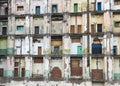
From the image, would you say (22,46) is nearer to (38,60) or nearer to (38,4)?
(38,60)

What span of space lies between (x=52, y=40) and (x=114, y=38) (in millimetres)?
7525

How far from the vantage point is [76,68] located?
114 feet

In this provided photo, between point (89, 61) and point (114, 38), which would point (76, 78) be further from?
point (114, 38)

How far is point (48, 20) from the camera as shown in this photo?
35.8m

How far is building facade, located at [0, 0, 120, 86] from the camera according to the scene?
112 ft

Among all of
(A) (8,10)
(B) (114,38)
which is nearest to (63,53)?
(B) (114,38)

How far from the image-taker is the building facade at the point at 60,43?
34156 mm

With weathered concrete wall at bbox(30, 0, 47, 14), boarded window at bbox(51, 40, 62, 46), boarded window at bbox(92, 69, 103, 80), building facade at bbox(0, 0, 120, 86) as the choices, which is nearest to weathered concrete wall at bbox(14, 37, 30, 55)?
building facade at bbox(0, 0, 120, 86)

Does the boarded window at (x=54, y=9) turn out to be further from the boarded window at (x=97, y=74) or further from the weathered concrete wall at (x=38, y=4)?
the boarded window at (x=97, y=74)

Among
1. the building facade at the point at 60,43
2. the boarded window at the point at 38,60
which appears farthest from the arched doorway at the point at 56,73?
the boarded window at the point at 38,60

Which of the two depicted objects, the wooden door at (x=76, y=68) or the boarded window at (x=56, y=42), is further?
the boarded window at (x=56, y=42)

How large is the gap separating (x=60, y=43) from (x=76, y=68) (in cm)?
366

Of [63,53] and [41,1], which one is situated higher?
[41,1]

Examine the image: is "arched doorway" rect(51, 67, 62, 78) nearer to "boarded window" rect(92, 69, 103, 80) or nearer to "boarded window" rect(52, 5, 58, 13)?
"boarded window" rect(92, 69, 103, 80)
